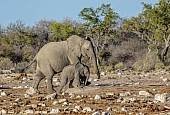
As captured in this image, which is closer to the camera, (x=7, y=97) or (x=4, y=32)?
(x=7, y=97)

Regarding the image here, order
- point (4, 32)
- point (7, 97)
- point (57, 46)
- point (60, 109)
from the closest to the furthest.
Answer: point (60, 109) < point (7, 97) < point (57, 46) < point (4, 32)

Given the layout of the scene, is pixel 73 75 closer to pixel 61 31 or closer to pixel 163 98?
pixel 163 98

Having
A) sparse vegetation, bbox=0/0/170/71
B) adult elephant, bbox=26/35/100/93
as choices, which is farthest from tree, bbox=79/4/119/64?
adult elephant, bbox=26/35/100/93

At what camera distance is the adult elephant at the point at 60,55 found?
17.2m

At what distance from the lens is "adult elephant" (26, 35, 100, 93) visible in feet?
56.5

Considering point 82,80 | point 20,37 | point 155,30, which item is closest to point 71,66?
point 82,80

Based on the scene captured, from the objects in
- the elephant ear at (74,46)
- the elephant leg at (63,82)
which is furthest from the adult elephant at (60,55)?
the elephant leg at (63,82)

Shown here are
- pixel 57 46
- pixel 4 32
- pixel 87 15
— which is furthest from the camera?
pixel 4 32

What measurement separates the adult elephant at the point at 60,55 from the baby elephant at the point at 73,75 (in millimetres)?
798

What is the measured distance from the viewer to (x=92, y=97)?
1402 cm

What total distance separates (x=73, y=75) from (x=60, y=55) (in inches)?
47.0

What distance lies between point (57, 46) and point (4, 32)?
60.3 metres

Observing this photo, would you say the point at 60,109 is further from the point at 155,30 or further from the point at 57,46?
the point at 155,30

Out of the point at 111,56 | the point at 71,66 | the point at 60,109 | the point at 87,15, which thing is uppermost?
the point at 87,15
